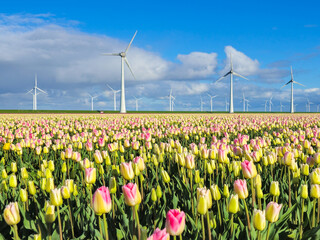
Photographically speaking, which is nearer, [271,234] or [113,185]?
[271,234]

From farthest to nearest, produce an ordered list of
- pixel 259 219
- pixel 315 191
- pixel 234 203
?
pixel 315 191, pixel 234 203, pixel 259 219

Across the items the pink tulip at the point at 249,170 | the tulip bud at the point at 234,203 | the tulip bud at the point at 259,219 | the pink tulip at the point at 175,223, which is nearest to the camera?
the pink tulip at the point at 175,223

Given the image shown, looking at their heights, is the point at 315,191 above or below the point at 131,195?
below

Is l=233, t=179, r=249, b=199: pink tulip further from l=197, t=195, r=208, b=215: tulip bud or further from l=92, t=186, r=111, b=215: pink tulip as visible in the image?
l=92, t=186, r=111, b=215: pink tulip

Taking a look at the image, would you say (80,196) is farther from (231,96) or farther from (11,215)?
(231,96)

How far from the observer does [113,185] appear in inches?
118

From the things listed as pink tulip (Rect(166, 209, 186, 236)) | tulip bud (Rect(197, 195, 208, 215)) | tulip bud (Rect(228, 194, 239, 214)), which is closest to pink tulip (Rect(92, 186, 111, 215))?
pink tulip (Rect(166, 209, 186, 236))

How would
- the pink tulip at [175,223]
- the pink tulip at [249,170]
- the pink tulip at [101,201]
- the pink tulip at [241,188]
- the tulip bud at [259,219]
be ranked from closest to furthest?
the pink tulip at [175,223], the tulip bud at [259,219], the pink tulip at [101,201], the pink tulip at [241,188], the pink tulip at [249,170]

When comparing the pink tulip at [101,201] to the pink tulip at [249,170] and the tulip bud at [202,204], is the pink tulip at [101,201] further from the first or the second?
the pink tulip at [249,170]

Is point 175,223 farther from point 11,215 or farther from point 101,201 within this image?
point 11,215

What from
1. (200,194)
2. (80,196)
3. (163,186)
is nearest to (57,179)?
(80,196)

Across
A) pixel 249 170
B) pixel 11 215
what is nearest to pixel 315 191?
pixel 249 170

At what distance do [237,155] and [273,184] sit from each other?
2260 mm

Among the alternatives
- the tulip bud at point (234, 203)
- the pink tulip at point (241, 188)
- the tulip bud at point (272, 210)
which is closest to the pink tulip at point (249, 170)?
the pink tulip at point (241, 188)
